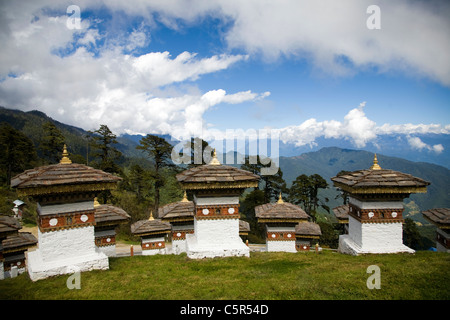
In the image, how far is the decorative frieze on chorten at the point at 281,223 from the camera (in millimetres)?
13633

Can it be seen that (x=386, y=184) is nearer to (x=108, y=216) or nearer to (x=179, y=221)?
(x=179, y=221)

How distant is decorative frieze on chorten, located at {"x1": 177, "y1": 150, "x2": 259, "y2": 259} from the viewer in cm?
934

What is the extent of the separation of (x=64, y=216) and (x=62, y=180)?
3.99 ft

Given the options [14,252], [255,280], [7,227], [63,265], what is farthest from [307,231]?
[14,252]

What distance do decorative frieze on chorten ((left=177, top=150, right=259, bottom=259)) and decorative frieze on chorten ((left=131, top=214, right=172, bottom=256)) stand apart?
6235mm

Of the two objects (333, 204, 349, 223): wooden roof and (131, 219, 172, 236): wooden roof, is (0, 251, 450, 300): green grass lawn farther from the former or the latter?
(131, 219, 172, 236): wooden roof

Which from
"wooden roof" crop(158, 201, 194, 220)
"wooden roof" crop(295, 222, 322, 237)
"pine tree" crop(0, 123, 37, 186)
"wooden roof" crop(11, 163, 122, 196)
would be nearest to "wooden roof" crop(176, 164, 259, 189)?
"wooden roof" crop(11, 163, 122, 196)

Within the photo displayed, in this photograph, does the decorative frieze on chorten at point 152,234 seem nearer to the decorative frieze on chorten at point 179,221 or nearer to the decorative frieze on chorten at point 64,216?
the decorative frieze on chorten at point 179,221

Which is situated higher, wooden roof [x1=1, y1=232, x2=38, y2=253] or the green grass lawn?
the green grass lawn

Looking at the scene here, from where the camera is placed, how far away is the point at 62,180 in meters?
7.80
